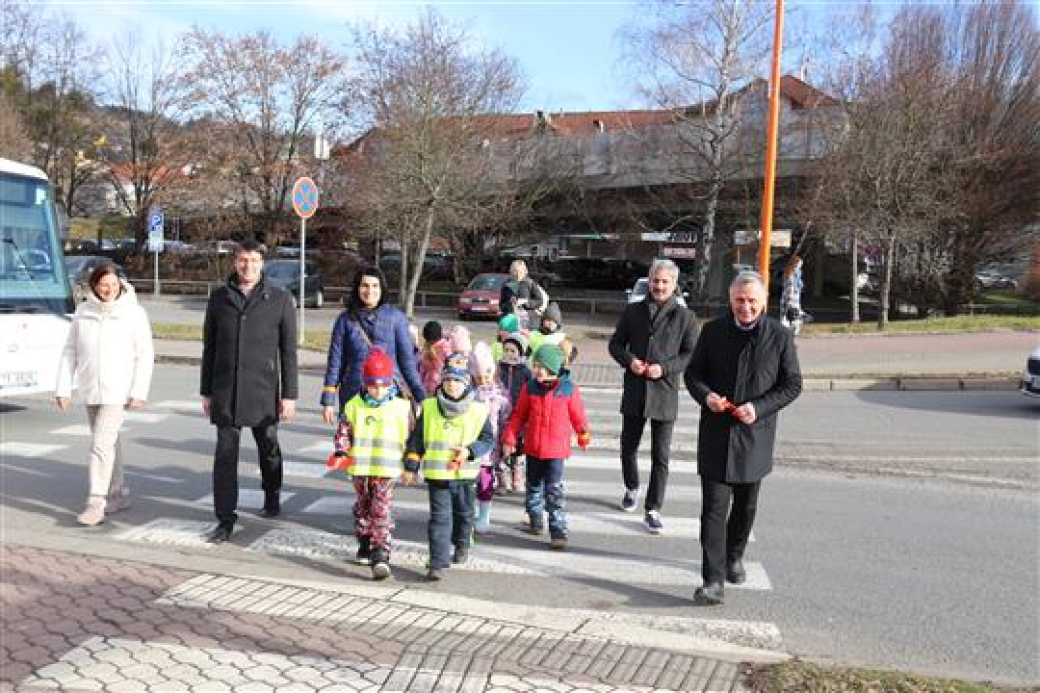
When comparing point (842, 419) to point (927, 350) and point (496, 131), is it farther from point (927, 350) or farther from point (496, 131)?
point (496, 131)

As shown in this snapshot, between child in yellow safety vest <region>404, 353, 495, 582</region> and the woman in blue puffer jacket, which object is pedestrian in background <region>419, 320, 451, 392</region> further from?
child in yellow safety vest <region>404, 353, 495, 582</region>

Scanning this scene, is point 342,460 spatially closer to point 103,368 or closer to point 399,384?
point 399,384

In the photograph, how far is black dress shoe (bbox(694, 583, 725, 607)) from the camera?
16.5 feet

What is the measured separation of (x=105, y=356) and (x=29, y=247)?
472 cm

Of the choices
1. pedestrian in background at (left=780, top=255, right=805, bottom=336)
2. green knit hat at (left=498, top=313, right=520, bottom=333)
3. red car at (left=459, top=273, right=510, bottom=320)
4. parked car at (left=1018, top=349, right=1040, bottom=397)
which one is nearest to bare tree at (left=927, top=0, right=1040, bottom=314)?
pedestrian in background at (left=780, top=255, right=805, bottom=336)

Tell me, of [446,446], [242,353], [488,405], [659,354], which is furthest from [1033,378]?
[242,353]

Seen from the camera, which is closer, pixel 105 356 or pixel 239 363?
pixel 239 363

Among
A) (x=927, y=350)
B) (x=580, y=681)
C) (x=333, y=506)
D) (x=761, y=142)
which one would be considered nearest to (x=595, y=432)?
(x=333, y=506)

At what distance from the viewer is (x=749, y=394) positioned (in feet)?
16.4

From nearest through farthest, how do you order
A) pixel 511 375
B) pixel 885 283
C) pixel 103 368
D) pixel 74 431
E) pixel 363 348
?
pixel 363 348 < pixel 103 368 < pixel 511 375 < pixel 74 431 < pixel 885 283

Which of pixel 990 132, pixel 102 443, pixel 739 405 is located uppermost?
pixel 990 132

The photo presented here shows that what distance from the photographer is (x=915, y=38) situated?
26.1 metres

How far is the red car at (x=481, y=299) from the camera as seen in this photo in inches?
1099

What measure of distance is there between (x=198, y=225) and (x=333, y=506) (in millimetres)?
36654
